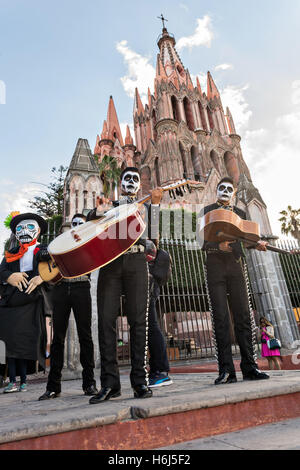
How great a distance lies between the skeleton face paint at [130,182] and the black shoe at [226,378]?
6.78ft

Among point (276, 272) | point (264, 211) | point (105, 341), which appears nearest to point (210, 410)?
point (105, 341)

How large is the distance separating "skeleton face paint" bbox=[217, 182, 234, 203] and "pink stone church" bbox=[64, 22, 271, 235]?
73.1ft

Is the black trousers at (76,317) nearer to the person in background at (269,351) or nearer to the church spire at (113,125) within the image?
the person in background at (269,351)

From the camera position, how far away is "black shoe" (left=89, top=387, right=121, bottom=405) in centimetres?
224

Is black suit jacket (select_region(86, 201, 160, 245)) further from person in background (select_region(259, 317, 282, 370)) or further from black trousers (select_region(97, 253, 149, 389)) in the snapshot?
person in background (select_region(259, 317, 282, 370))

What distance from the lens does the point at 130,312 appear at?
268cm

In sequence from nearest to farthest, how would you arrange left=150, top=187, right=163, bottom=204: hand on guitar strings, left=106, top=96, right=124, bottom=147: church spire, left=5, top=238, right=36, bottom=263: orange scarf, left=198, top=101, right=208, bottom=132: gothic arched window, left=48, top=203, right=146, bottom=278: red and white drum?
left=48, top=203, right=146, bottom=278: red and white drum < left=150, top=187, right=163, bottom=204: hand on guitar strings < left=5, top=238, right=36, bottom=263: orange scarf < left=198, top=101, right=208, bottom=132: gothic arched window < left=106, top=96, right=124, bottom=147: church spire

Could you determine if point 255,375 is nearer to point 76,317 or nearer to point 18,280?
point 76,317

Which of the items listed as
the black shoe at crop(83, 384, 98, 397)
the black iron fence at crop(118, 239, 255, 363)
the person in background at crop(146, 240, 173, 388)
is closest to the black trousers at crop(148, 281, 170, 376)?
the person in background at crop(146, 240, 173, 388)

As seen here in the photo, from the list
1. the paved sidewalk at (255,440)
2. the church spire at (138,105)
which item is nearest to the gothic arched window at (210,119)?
the church spire at (138,105)

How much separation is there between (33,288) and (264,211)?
29.1 ft

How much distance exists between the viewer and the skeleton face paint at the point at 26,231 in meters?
3.99
